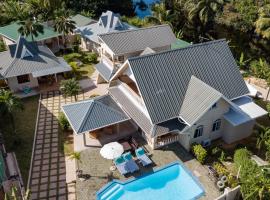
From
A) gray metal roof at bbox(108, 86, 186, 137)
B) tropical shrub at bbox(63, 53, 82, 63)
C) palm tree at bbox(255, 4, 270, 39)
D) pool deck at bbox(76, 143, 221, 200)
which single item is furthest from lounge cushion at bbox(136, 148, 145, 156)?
palm tree at bbox(255, 4, 270, 39)

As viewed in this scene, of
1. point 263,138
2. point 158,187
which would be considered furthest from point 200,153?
point 263,138

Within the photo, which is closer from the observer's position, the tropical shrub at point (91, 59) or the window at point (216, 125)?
the window at point (216, 125)

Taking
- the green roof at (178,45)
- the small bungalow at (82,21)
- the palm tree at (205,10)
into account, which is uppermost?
the palm tree at (205,10)

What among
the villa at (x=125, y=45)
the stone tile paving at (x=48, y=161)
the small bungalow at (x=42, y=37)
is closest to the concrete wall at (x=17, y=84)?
the stone tile paving at (x=48, y=161)

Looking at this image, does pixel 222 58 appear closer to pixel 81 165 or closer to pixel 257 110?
pixel 257 110

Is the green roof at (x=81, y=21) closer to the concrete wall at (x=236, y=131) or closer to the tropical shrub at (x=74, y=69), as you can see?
the tropical shrub at (x=74, y=69)

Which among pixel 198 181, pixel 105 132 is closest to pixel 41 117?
pixel 105 132

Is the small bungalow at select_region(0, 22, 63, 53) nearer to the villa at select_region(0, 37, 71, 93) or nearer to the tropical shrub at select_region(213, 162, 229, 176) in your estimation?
the villa at select_region(0, 37, 71, 93)
